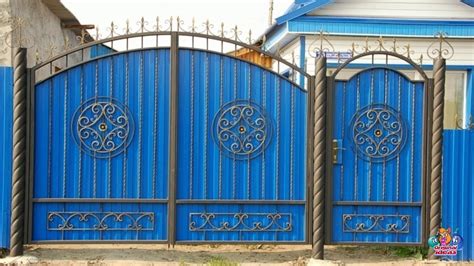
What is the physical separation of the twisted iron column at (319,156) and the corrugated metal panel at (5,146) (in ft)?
9.67

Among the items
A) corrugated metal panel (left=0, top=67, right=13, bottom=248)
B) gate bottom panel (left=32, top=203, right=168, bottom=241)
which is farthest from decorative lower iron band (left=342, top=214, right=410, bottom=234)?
corrugated metal panel (left=0, top=67, right=13, bottom=248)

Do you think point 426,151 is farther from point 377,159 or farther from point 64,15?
point 64,15

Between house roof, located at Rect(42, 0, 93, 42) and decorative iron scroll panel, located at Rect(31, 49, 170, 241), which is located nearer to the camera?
decorative iron scroll panel, located at Rect(31, 49, 170, 241)

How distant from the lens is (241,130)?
6.02 metres

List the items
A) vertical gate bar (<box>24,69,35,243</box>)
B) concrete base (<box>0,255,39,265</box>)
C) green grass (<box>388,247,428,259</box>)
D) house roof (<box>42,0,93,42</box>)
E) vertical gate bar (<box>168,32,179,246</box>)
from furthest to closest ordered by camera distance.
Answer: house roof (<box>42,0,93,42</box>) < green grass (<box>388,247,428,259</box>) < vertical gate bar (<box>168,32,179,246</box>) < vertical gate bar (<box>24,69,35,243</box>) < concrete base (<box>0,255,39,265</box>)

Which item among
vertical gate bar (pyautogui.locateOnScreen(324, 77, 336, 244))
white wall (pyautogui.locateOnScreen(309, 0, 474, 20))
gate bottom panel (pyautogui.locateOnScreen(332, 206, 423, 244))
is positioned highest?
white wall (pyautogui.locateOnScreen(309, 0, 474, 20))

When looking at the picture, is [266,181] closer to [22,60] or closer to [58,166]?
[58,166]

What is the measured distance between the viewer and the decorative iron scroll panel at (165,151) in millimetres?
5863

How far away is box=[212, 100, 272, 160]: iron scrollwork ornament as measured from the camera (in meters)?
6.00

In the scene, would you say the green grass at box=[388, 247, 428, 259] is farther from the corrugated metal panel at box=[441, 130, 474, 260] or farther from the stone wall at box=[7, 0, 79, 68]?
the stone wall at box=[7, 0, 79, 68]

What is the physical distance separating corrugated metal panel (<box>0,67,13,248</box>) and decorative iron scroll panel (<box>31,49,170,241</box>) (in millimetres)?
246

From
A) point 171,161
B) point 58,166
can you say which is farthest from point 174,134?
point 58,166

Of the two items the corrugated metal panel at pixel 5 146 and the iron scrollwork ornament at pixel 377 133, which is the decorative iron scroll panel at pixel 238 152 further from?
the corrugated metal panel at pixel 5 146

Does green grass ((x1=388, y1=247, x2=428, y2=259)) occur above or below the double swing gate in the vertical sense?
below
